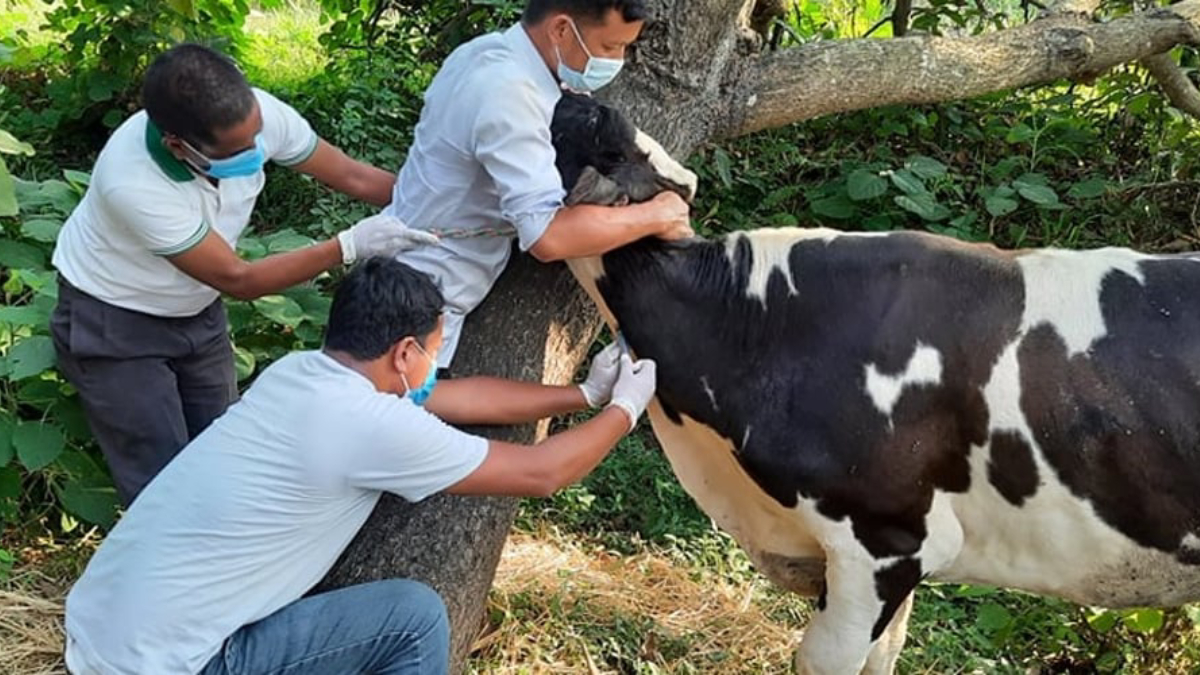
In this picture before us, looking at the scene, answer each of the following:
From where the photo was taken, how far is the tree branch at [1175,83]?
208 inches

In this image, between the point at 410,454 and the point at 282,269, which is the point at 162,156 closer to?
the point at 282,269

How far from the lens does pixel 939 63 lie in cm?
412

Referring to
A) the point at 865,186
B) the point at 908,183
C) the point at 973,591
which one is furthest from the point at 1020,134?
the point at 973,591

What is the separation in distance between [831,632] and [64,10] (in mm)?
5424

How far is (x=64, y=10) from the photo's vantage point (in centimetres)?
679

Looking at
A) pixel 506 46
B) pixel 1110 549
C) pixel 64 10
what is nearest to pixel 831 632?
pixel 1110 549

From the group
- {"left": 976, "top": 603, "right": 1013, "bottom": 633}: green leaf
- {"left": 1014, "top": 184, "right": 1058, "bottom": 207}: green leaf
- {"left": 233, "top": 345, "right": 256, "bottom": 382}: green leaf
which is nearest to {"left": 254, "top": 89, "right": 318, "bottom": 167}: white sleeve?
{"left": 233, "top": 345, "right": 256, "bottom": 382}: green leaf

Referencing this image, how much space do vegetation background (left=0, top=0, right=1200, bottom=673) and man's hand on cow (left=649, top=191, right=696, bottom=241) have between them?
52.9 inches

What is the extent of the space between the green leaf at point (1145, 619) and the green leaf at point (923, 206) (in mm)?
2327

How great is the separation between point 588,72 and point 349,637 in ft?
4.62

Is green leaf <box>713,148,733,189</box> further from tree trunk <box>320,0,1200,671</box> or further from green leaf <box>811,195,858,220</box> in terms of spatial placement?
tree trunk <box>320,0,1200,671</box>

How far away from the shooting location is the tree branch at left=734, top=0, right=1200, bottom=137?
3.93m

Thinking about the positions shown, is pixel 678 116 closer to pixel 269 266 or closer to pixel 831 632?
pixel 269 266

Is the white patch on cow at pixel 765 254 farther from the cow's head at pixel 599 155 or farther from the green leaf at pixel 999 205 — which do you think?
the green leaf at pixel 999 205
